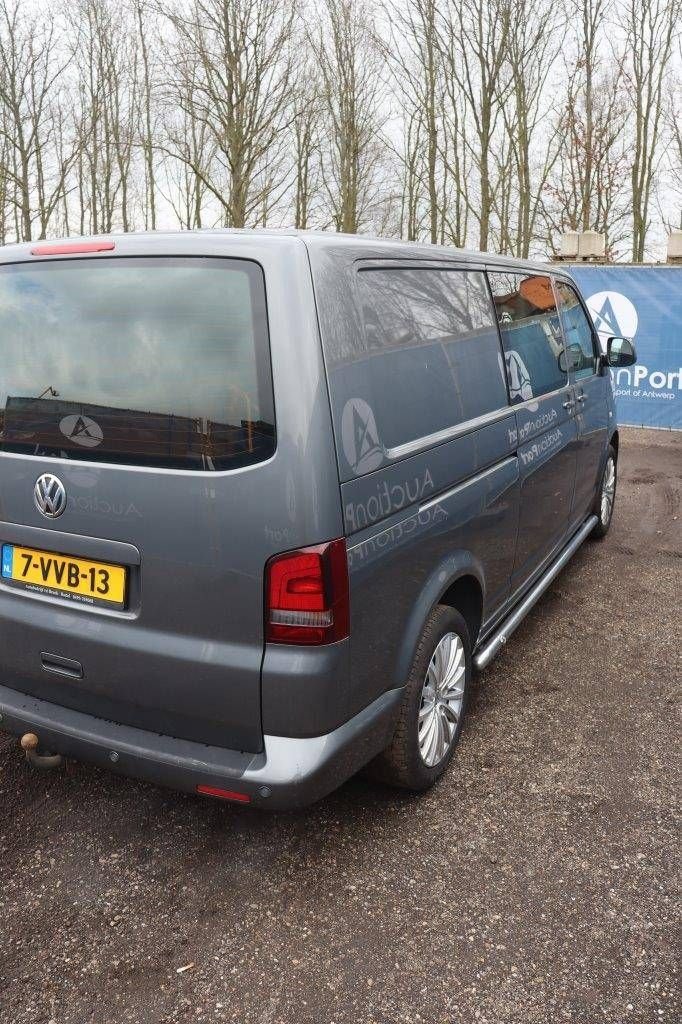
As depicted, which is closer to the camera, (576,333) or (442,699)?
(442,699)

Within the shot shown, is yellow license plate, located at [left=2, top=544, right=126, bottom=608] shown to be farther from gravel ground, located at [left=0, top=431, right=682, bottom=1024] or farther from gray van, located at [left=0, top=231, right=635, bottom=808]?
gravel ground, located at [left=0, top=431, right=682, bottom=1024]

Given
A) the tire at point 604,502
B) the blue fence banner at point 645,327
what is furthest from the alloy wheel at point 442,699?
the blue fence banner at point 645,327

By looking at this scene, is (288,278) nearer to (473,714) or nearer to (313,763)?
(313,763)

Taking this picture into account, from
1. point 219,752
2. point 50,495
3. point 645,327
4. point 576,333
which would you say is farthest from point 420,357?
point 645,327

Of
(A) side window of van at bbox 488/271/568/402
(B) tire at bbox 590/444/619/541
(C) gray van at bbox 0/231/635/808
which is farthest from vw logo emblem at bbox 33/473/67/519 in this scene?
(B) tire at bbox 590/444/619/541

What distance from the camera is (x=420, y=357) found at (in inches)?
104

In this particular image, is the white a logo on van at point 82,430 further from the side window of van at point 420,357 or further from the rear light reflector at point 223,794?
the rear light reflector at point 223,794

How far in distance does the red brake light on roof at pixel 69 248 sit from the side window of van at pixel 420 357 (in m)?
0.77

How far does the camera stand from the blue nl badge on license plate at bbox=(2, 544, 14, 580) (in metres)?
2.46

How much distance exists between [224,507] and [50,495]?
610 millimetres

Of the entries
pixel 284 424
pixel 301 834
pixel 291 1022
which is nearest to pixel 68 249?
pixel 284 424

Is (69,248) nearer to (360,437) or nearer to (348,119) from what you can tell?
(360,437)

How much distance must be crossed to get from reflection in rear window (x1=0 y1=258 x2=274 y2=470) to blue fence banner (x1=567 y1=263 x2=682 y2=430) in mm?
8831

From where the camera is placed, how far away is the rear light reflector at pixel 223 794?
2.17m
